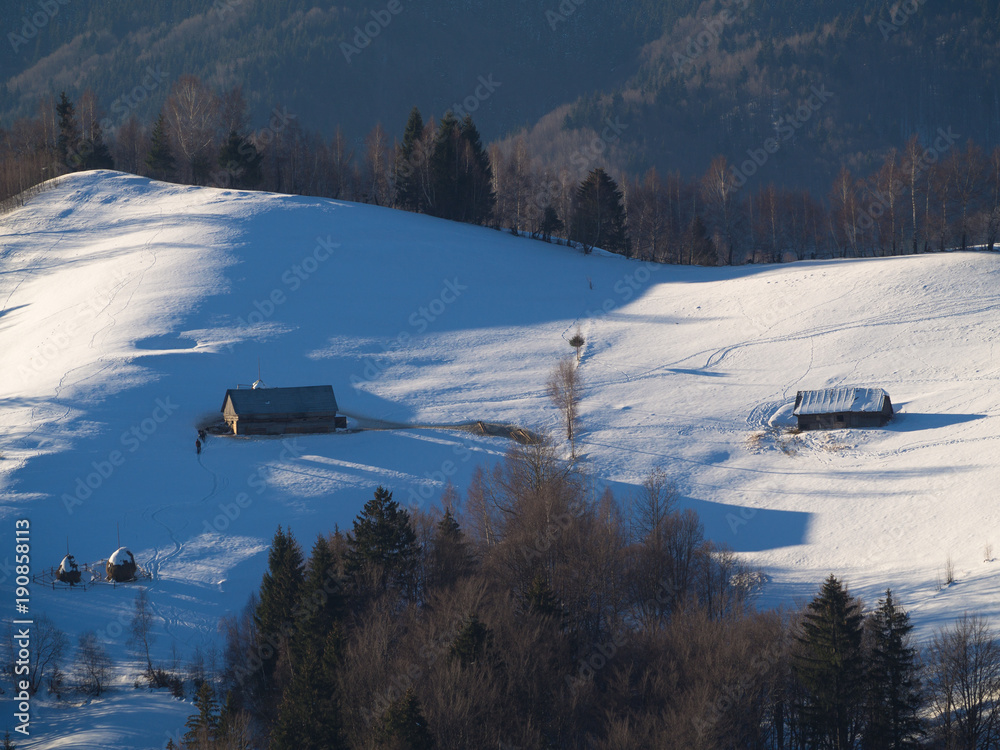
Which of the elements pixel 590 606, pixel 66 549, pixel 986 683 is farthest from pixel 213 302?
pixel 986 683

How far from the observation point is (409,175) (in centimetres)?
8306

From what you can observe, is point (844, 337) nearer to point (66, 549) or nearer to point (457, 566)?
point (457, 566)

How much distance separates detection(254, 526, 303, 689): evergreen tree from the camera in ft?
102

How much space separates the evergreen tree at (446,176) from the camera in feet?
266

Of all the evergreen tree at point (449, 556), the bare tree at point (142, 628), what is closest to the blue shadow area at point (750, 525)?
the evergreen tree at point (449, 556)

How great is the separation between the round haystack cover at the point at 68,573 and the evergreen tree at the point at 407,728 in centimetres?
1765

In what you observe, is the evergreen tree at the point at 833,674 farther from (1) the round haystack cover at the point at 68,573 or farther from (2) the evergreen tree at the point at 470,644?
(1) the round haystack cover at the point at 68,573

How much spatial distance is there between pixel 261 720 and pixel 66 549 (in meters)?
12.8

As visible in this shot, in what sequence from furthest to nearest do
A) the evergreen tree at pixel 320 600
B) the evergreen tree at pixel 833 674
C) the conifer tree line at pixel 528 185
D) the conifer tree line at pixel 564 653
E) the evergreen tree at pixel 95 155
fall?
the evergreen tree at pixel 95 155 → the conifer tree line at pixel 528 185 → the evergreen tree at pixel 320 600 → the evergreen tree at pixel 833 674 → the conifer tree line at pixel 564 653

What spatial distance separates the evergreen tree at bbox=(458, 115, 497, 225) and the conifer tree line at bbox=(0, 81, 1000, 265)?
0.39 feet

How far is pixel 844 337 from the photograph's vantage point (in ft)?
173

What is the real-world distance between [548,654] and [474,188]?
59.6 metres

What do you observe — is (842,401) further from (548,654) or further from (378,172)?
(378,172)

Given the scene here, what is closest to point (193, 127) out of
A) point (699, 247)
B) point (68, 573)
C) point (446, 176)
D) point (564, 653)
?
point (446, 176)
